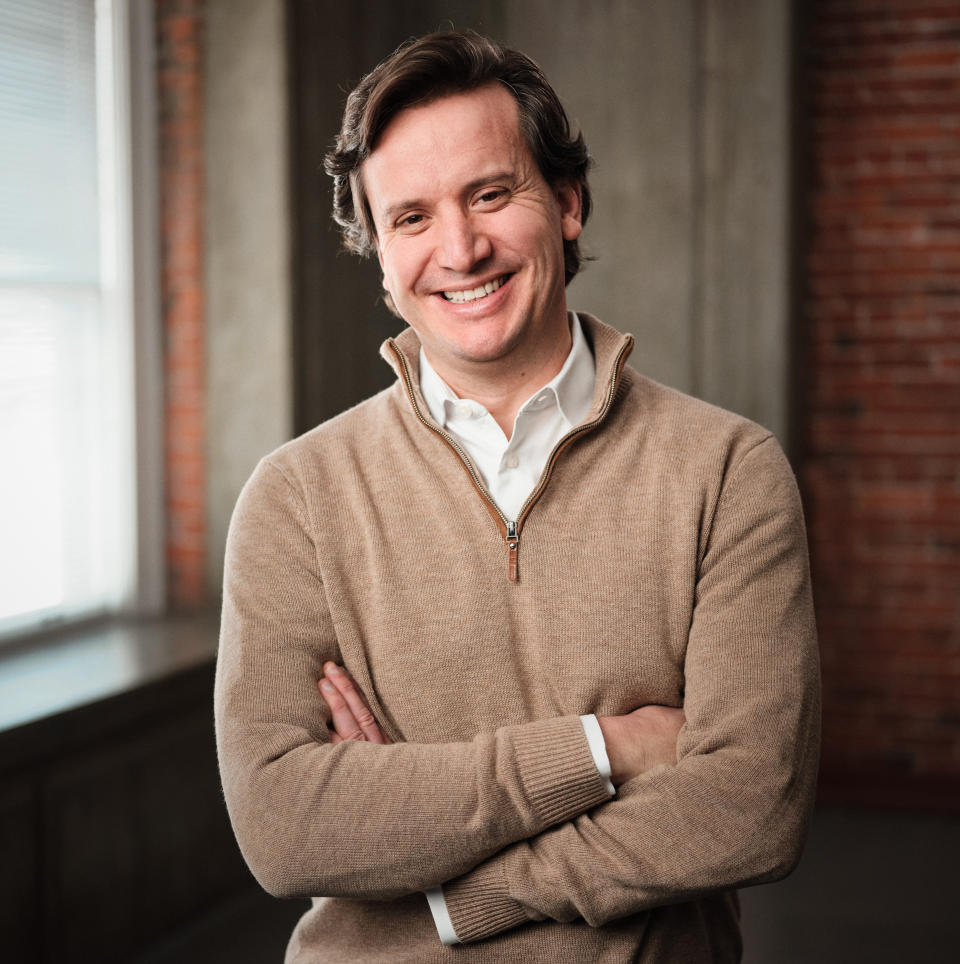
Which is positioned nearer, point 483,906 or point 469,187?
point 483,906

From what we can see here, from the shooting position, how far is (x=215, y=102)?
3.65 meters

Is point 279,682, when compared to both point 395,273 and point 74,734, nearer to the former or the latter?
point 395,273

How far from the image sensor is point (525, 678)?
1513 millimetres

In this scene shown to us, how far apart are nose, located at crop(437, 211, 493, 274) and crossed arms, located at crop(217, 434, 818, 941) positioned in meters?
0.46

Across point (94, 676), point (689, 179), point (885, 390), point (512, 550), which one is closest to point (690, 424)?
point (512, 550)

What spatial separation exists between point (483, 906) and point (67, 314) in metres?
2.58

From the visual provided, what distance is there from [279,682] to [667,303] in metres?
2.87

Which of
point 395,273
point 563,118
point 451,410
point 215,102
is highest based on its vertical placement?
point 215,102

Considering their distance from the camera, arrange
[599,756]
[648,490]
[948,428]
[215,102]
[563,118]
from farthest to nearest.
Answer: [948,428] < [215,102] < [563,118] < [648,490] < [599,756]

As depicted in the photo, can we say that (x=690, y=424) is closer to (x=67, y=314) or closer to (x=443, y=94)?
(x=443, y=94)

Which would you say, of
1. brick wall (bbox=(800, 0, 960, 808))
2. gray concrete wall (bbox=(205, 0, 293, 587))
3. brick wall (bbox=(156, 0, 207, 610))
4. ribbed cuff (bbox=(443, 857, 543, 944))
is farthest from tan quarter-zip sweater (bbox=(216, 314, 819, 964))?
brick wall (bbox=(800, 0, 960, 808))

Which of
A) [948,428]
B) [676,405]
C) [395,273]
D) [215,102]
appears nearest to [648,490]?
[676,405]

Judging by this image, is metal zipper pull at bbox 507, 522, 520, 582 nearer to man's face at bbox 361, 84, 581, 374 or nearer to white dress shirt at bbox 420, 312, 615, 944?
white dress shirt at bbox 420, 312, 615, 944

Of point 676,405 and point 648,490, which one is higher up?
point 676,405
